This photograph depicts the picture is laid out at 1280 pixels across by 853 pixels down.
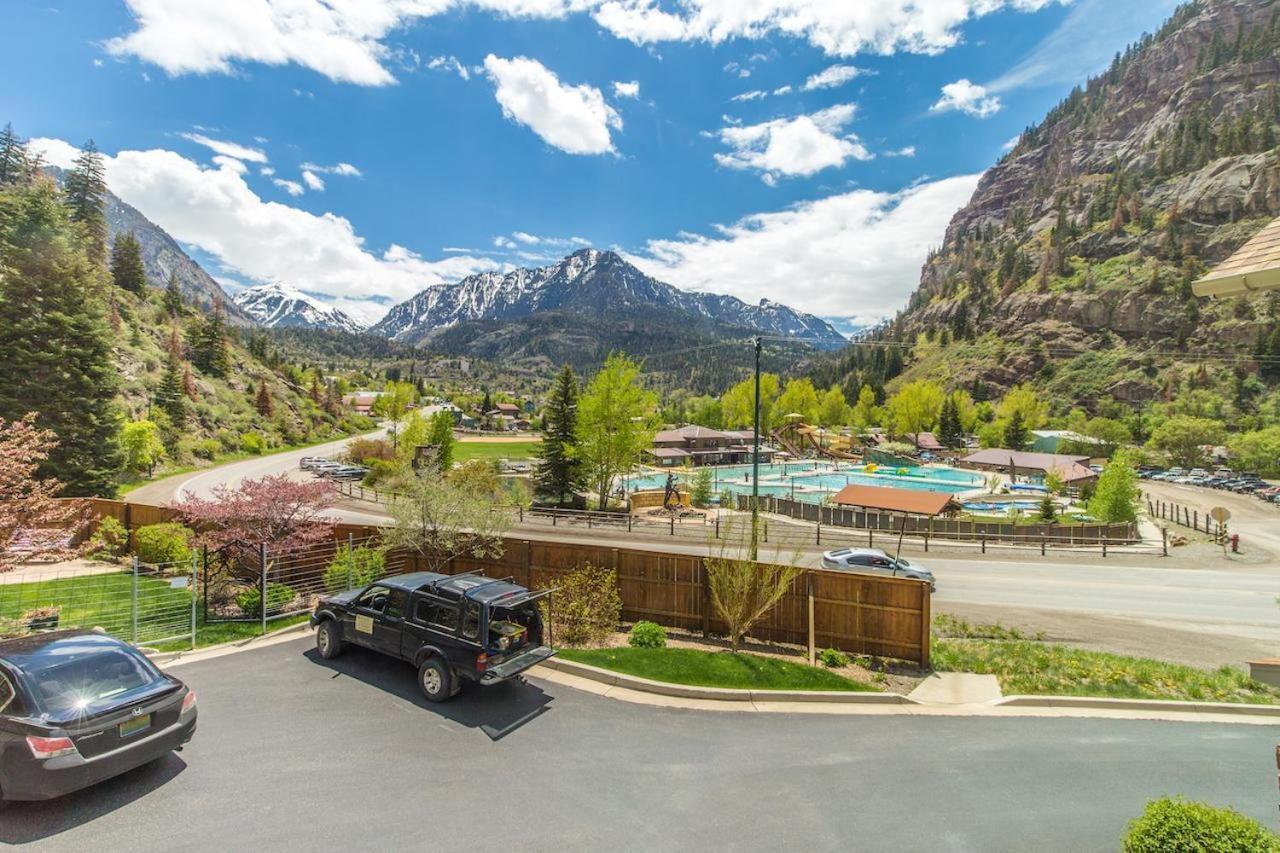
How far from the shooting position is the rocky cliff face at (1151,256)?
111875mm

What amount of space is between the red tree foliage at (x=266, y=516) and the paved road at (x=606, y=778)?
15.9ft

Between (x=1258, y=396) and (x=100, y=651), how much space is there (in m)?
139

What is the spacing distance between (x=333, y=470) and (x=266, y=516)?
4108cm

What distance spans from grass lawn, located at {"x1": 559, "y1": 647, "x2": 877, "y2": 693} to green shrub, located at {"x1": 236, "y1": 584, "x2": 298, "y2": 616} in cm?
779

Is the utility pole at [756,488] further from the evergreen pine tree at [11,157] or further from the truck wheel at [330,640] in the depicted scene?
the evergreen pine tree at [11,157]

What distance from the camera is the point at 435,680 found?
9.23 meters

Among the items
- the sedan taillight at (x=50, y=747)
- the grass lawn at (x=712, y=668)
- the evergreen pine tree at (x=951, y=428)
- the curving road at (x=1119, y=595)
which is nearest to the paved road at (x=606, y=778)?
the sedan taillight at (x=50, y=747)

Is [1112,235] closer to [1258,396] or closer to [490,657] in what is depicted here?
[1258,396]

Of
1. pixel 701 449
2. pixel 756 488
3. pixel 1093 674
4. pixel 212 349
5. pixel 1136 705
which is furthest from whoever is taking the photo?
pixel 701 449

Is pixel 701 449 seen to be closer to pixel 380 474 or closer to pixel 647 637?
pixel 380 474

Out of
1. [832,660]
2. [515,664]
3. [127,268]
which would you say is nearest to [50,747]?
[515,664]

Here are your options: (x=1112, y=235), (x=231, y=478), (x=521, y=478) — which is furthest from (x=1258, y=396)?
(x=231, y=478)

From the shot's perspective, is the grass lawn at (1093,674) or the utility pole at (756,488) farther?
the utility pole at (756,488)

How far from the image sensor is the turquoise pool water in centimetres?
5862
